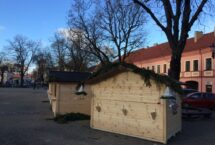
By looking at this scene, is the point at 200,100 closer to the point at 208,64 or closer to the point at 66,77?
the point at 66,77

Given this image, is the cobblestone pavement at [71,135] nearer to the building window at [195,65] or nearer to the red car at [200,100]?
the red car at [200,100]

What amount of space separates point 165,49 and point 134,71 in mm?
57330

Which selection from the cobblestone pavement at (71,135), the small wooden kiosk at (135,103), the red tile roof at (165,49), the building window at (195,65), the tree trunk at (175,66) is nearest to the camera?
the cobblestone pavement at (71,135)

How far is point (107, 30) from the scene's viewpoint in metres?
40.3

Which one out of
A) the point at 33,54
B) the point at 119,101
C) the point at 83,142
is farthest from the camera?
the point at 33,54

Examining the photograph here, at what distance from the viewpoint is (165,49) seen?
71625mm

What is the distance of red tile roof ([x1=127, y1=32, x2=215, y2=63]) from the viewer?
2233 inches

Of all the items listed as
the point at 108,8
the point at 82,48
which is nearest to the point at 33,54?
the point at 82,48

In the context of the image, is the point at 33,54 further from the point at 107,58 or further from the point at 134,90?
the point at 134,90

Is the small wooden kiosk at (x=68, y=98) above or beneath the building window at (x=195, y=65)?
beneath

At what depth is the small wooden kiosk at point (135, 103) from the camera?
14.4 m

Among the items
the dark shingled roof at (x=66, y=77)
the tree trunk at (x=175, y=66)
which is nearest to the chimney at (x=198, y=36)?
the tree trunk at (x=175, y=66)

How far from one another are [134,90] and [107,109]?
68.9 inches

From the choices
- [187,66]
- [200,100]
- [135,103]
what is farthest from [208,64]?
[135,103]
